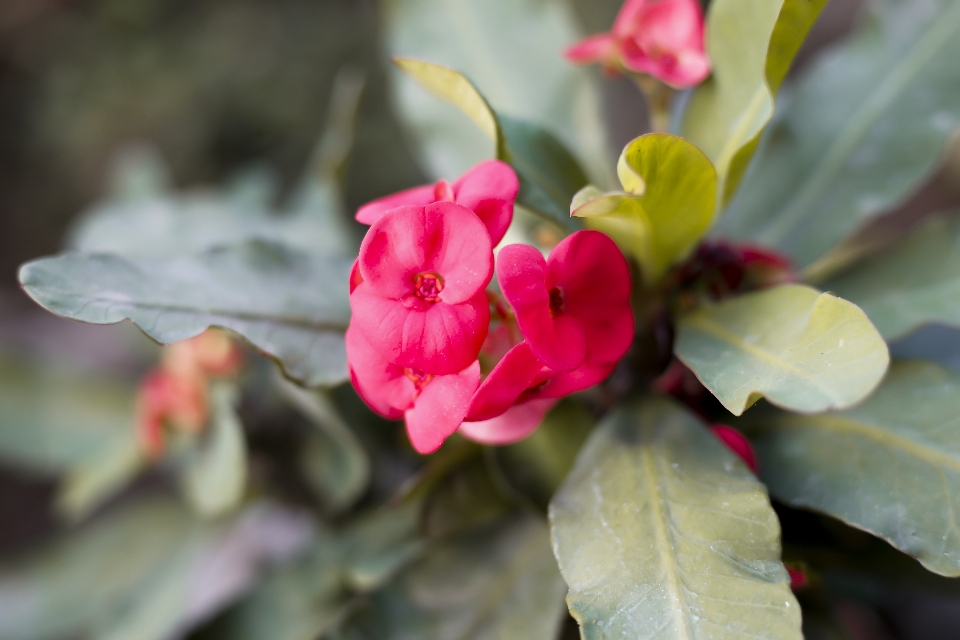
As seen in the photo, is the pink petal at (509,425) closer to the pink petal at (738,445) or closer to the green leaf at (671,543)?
the green leaf at (671,543)

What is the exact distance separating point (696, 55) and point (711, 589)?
0.55 m

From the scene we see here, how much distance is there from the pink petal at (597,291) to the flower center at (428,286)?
0.30 feet

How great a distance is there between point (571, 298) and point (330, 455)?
605 millimetres

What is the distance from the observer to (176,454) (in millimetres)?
1365

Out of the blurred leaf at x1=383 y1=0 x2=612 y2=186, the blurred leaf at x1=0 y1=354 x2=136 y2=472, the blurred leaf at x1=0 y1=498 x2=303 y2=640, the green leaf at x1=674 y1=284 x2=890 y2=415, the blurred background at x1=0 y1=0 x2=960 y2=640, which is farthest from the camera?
the blurred background at x1=0 y1=0 x2=960 y2=640

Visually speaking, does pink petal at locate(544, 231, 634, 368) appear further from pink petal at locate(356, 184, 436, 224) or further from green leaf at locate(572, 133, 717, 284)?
pink petal at locate(356, 184, 436, 224)

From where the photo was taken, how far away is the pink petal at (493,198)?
1.92 ft

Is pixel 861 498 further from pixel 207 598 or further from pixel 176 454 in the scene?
pixel 207 598

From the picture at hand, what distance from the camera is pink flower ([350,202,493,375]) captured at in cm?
54

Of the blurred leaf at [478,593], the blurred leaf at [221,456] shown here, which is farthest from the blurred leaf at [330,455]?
the blurred leaf at [478,593]

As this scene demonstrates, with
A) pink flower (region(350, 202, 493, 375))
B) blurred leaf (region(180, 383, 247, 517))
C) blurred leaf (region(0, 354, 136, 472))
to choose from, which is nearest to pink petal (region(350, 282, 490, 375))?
pink flower (region(350, 202, 493, 375))

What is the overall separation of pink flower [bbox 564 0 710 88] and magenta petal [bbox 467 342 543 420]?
0.39 m

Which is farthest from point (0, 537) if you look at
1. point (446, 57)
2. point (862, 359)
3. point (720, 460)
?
point (862, 359)

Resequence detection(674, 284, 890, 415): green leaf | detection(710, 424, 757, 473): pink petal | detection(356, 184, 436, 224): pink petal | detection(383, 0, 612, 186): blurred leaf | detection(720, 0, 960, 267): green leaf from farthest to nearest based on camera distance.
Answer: detection(383, 0, 612, 186): blurred leaf, detection(720, 0, 960, 267): green leaf, detection(710, 424, 757, 473): pink petal, detection(356, 184, 436, 224): pink petal, detection(674, 284, 890, 415): green leaf
